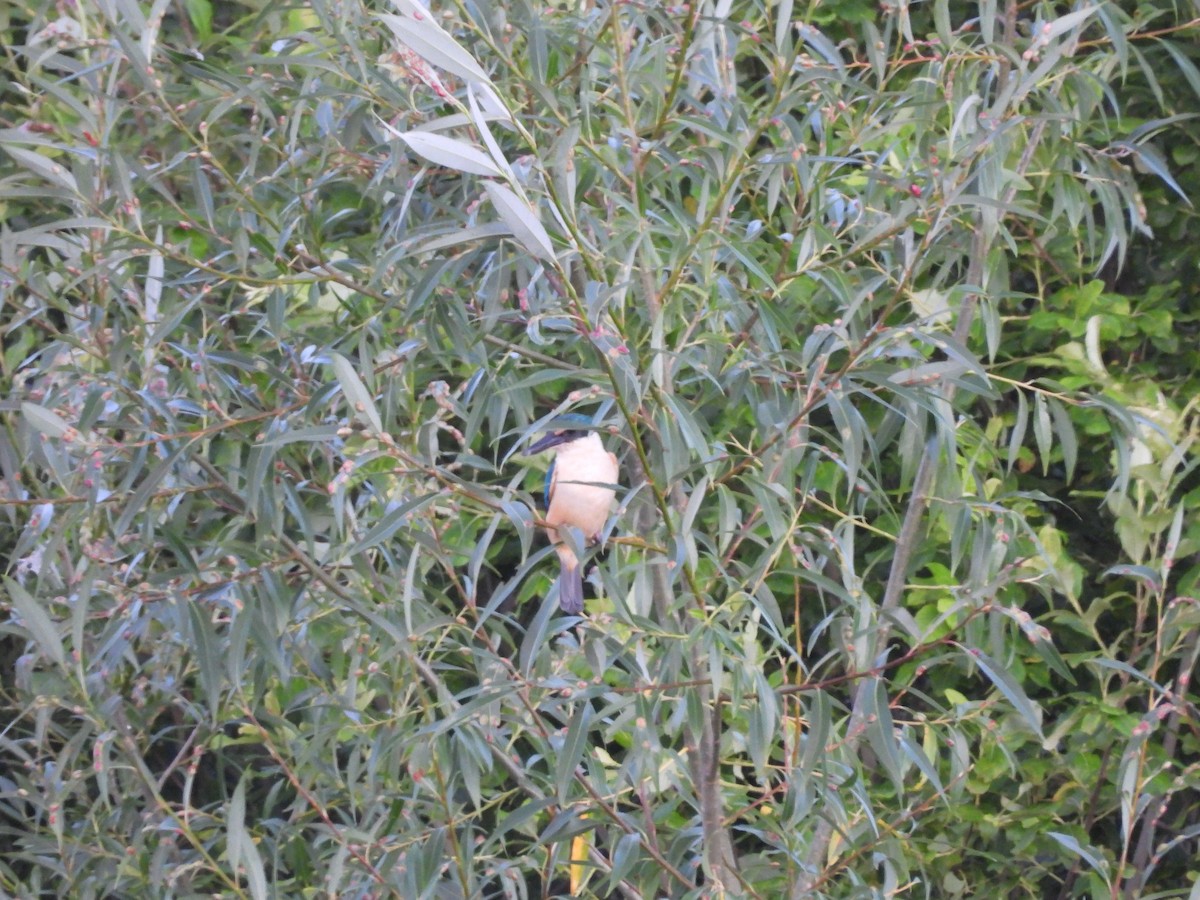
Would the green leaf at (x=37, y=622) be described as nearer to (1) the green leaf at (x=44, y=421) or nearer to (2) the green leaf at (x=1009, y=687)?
(1) the green leaf at (x=44, y=421)

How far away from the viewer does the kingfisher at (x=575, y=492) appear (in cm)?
190

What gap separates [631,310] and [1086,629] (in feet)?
2.99

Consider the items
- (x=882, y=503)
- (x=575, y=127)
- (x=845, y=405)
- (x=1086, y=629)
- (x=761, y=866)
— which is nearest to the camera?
(x=575, y=127)

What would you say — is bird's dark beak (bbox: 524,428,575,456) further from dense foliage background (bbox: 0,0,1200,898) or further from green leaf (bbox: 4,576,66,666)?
green leaf (bbox: 4,576,66,666)

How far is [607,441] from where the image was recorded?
7.63 ft

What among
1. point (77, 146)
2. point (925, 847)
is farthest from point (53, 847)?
point (925, 847)

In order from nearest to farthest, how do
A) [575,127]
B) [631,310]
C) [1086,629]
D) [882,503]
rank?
[575,127], [882,503], [631,310], [1086,629]

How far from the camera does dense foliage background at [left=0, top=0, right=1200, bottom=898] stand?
1442 millimetres

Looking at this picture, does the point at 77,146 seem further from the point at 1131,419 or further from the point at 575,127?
the point at 1131,419

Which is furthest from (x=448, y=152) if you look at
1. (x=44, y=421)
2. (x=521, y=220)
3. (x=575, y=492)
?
(x=575, y=492)

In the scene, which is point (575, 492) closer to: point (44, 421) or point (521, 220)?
point (44, 421)

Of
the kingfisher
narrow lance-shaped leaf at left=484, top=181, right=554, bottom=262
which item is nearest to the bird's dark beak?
the kingfisher

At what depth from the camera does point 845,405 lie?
1404 millimetres

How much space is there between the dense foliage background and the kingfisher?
0.07 m
